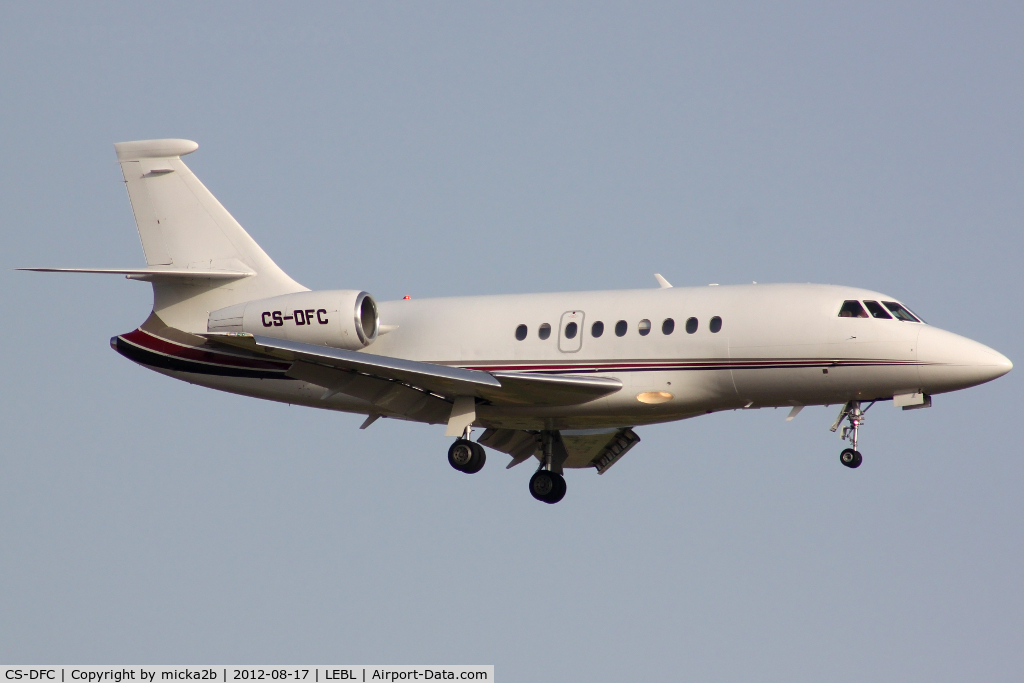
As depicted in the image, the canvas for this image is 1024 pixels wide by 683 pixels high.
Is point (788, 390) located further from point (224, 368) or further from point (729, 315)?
point (224, 368)

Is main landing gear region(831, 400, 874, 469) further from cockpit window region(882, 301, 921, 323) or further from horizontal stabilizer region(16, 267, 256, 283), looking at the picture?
horizontal stabilizer region(16, 267, 256, 283)

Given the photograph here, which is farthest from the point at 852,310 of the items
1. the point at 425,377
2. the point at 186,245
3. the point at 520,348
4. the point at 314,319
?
the point at 186,245

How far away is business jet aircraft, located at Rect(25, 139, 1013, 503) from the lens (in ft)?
75.6

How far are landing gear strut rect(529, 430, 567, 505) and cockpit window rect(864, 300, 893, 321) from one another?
716 cm

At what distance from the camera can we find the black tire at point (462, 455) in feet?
81.0

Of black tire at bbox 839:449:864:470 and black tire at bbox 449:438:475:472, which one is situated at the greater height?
black tire at bbox 449:438:475:472

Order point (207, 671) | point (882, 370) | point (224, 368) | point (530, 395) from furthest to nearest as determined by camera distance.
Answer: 1. point (224, 368)
2. point (530, 395)
3. point (882, 370)
4. point (207, 671)

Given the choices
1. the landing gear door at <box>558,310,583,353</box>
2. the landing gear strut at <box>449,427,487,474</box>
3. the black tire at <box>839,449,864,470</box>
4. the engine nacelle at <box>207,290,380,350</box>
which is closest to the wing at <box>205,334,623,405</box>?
the landing gear door at <box>558,310,583,353</box>

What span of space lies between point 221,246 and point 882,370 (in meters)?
13.1

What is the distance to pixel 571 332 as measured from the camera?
24578mm

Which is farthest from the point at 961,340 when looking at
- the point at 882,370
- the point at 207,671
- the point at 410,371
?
the point at 207,671

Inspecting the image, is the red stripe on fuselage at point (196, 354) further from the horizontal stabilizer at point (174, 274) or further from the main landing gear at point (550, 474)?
the main landing gear at point (550, 474)

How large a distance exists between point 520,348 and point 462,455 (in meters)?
2.20

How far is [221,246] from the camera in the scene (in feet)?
90.6
